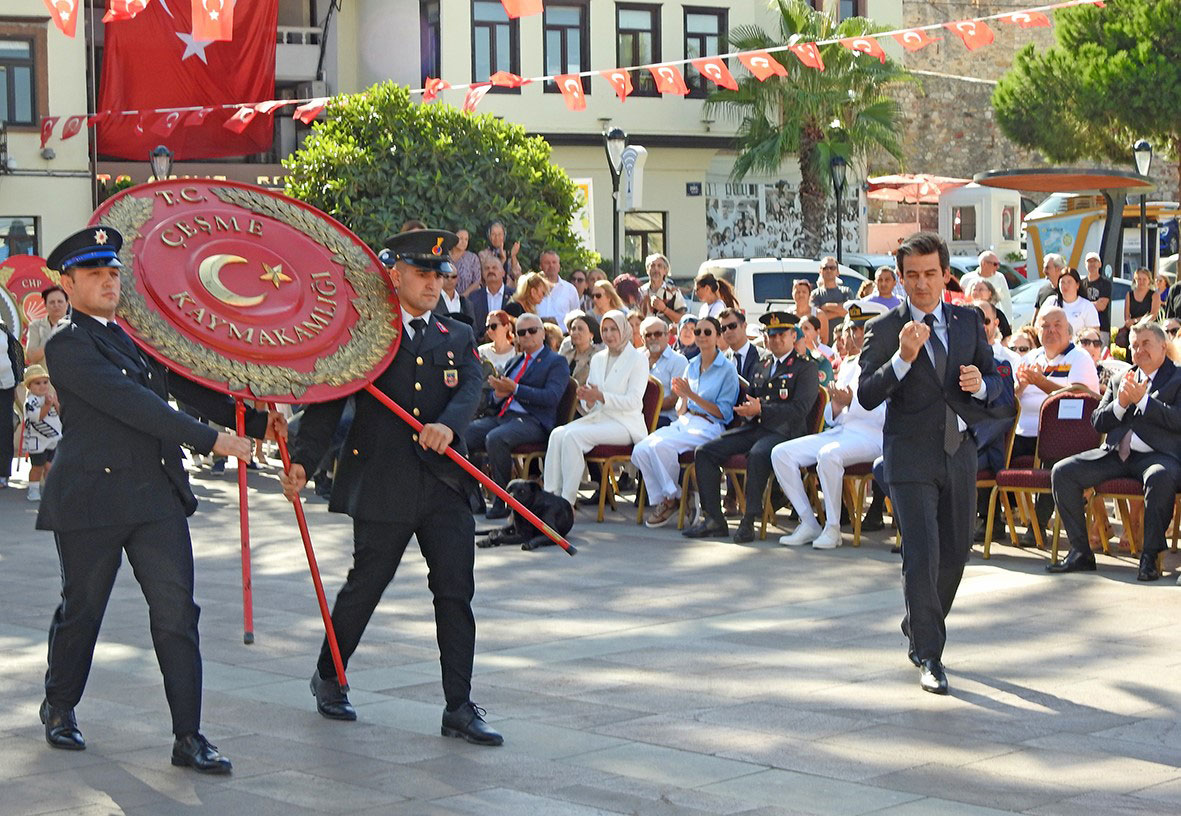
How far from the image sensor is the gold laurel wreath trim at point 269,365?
22.0 feet

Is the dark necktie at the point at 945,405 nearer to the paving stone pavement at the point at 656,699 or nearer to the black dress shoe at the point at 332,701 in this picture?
the paving stone pavement at the point at 656,699

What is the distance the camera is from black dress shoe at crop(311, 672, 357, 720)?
734 cm

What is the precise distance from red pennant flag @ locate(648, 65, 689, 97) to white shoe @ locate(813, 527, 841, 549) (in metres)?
8.29

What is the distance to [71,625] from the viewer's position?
6777 mm

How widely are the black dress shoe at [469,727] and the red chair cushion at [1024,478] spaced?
233 inches

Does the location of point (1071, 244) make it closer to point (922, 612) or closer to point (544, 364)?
point (544, 364)

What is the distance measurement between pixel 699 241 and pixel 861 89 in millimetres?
5955

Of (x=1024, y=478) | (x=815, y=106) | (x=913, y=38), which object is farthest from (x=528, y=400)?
(x=815, y=106)

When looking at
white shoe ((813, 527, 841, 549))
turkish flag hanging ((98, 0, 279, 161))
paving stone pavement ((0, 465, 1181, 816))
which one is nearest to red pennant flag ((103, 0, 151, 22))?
paving stone pavement ((0, 465, 1181, 816))

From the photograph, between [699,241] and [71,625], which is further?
[699,241]

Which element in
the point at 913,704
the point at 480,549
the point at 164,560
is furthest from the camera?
the point at 480,549

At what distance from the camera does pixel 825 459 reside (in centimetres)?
1266

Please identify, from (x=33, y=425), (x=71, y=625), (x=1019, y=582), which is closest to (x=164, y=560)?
(x=71, y=625)

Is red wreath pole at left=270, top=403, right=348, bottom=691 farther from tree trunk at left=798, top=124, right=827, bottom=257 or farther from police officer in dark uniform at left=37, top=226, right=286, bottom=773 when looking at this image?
tree trunk at left=798, top=124, right=827, bottom=257
